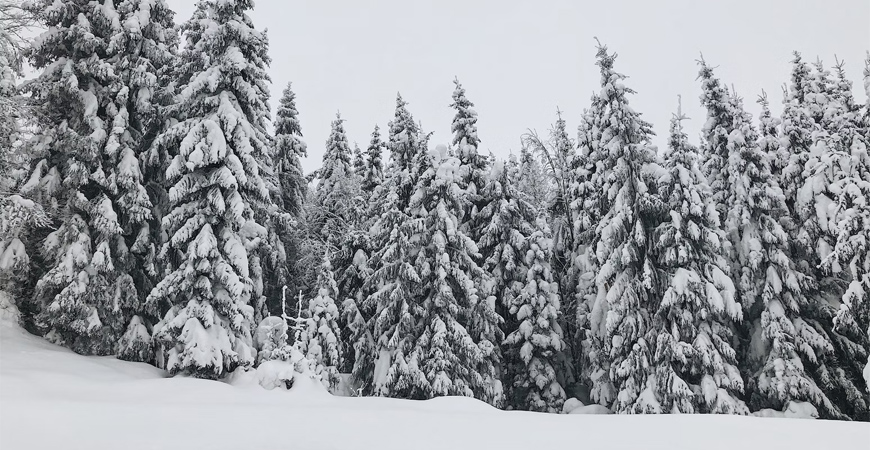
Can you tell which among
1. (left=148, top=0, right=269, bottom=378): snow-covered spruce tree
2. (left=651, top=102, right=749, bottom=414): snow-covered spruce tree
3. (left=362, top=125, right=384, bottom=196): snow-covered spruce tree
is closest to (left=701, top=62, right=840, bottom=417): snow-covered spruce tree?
(left=651, top=102, right=749, bottom=414): snow-covered spruce tree

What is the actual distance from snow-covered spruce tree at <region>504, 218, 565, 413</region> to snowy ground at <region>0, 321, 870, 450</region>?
13613 mm

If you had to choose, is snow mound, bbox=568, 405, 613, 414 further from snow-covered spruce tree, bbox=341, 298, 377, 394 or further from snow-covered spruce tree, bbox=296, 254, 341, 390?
snow-covered spruce tree, bbox=296, 254, 341, 390

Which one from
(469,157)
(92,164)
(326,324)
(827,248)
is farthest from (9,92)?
(827,248)

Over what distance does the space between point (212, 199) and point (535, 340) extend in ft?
47.0

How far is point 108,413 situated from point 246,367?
8.45 meters

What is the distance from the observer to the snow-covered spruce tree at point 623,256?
69.7ft

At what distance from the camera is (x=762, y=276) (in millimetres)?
22656

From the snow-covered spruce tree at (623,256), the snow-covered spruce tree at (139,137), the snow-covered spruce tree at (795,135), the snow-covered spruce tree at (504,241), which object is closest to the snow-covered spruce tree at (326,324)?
the snow-covered spruce tree at (139,137)

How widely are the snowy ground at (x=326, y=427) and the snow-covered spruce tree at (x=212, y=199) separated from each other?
16.8 ft

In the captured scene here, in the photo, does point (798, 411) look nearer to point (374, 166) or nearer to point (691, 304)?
point (691, 304)

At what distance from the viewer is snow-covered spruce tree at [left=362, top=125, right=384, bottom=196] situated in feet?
106

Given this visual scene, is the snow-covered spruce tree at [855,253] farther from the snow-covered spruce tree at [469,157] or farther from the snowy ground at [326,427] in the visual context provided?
the snow-covered spruce tree at [469,157]

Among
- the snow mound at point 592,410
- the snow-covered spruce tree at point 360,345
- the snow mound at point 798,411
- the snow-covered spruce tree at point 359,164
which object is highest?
the snow-covered spruce tree at point 359,164

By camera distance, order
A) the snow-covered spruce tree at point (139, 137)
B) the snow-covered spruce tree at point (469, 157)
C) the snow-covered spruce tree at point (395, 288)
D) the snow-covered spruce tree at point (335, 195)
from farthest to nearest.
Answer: the snow-covered spruce tree at point (335, 195) < the snow-covered spruce tree at point (469, 157) < the snow-covered spruce tree at point (395, 288) < the snow-covered spruce tree at point (139, 137)
